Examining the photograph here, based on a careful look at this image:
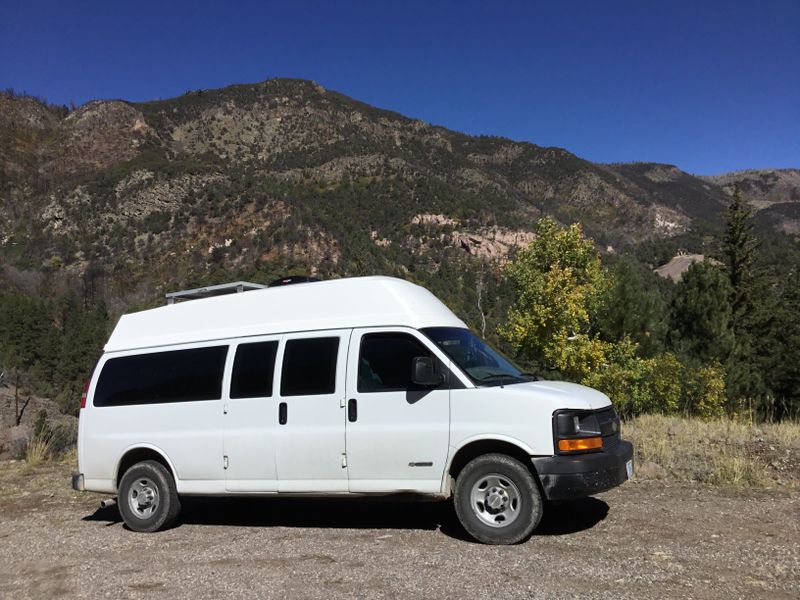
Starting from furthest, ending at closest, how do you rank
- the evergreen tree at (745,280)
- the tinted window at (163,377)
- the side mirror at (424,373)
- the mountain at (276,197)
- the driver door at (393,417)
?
1. the mountain at (276,197)
2. the evergreen tree at (745,280)
3. the tinted window at (163,377)
4. the driver door at (393,417)
5. the side mirror at (424,373)

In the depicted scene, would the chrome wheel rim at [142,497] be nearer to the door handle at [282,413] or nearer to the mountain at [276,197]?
the door handle at [282,413]

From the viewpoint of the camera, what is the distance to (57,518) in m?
8.21

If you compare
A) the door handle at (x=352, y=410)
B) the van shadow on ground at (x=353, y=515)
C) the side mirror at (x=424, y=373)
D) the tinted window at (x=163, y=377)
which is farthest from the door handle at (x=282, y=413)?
the side mirror at (x=424, y=373)

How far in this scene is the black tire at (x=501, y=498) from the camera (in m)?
5.57

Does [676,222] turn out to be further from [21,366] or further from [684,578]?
[684,578]

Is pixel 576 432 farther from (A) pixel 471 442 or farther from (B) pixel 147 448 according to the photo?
(B) pixel 147 448

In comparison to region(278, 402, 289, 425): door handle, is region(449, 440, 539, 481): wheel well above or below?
below

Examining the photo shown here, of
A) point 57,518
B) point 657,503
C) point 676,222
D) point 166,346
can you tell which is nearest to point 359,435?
point 166,346

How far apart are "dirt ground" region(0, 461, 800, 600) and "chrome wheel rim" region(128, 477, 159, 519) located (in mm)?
269

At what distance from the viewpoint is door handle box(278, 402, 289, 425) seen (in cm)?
654

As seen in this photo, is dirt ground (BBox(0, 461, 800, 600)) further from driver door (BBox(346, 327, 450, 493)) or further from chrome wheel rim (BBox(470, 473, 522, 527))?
driver door (BBox(346, 327, 450, 493))

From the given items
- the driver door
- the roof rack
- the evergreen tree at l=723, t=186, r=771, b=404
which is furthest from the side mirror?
the evergreen tree at l=723, t=186, r=771, b=404

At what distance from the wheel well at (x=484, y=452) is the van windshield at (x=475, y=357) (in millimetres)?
566

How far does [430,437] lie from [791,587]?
116 inches
